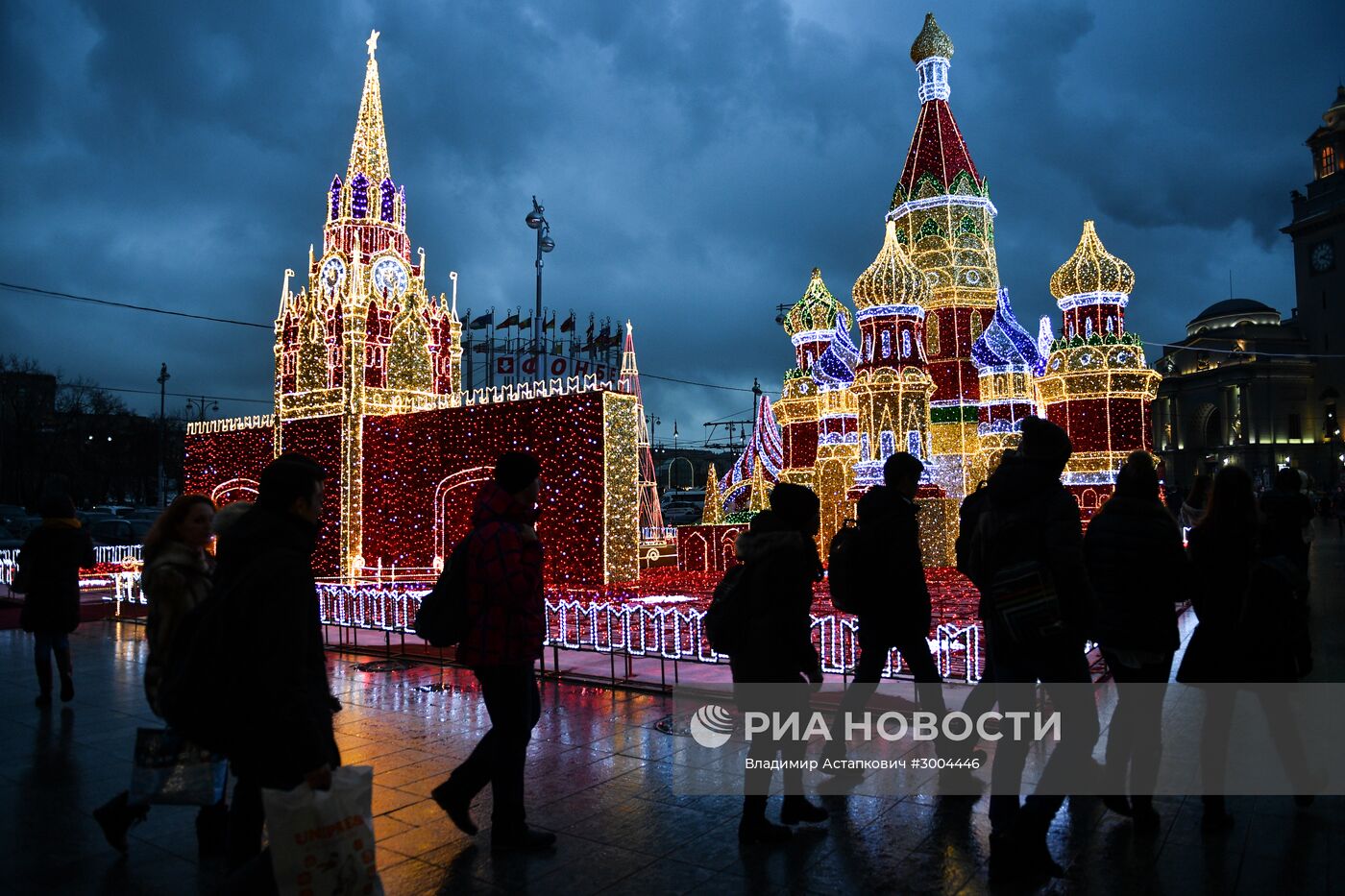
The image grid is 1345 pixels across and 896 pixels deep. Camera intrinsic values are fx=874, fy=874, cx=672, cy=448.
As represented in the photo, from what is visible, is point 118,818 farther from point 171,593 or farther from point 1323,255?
point 1323,255

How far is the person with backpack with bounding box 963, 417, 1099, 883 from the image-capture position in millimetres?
3424

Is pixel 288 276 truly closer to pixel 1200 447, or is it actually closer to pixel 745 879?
pixel 745 879

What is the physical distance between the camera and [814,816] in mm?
4086

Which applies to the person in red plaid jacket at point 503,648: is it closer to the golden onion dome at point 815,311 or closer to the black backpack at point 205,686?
the black backpack at point 205,686

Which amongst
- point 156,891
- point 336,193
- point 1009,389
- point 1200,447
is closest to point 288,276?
point 336,193

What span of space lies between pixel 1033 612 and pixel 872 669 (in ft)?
4.50

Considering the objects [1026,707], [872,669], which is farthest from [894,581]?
[1026,707]

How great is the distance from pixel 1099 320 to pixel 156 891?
16.1 metres

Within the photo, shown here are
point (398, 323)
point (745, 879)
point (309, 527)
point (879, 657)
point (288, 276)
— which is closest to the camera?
point (309, 527)

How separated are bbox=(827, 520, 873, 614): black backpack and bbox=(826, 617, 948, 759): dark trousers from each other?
0.46 feet

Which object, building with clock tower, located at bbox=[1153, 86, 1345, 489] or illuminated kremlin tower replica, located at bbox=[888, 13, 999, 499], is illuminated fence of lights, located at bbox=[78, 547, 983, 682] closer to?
illuminated kremlin tower replica, located at bbox=[888, 13, 999, 499]

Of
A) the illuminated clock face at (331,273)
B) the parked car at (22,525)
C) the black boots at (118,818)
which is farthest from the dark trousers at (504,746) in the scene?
the parked car at (22,525)

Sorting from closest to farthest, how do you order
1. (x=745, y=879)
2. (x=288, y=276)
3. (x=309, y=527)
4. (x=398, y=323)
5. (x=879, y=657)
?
(x=309, y=527), (x=745, y=879), (x=879, y=657), (x=398, y=323), (x=288, y=276)

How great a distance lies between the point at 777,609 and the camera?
381cm
